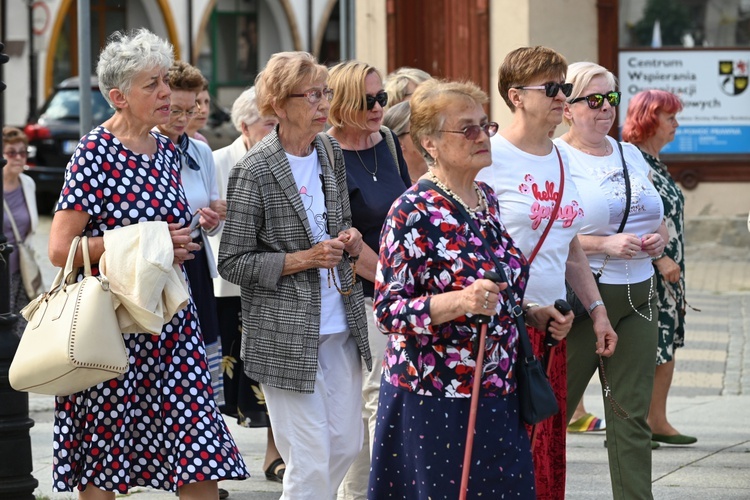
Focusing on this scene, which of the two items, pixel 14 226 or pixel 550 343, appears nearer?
pixel 550 343

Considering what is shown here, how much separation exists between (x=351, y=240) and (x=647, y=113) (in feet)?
9.22

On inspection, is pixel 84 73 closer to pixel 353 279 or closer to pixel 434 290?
pixel 353 279

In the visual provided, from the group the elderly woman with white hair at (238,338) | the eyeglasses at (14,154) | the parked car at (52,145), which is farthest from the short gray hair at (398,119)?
the parked car at (52,145)

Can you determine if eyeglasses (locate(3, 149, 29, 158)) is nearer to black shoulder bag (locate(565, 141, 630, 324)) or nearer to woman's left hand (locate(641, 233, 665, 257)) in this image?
black shoulder bag (locate(565, 141, 630, 324))

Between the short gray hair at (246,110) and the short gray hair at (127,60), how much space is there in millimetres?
1861

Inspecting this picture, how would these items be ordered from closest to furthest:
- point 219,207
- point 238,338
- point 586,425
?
point 219,207
point 238,338
point 586,425

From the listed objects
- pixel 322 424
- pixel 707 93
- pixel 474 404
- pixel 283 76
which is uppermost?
pixel 707 93

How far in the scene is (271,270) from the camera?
4.94 metres

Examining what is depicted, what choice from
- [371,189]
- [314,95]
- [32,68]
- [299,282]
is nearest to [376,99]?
[371,189]

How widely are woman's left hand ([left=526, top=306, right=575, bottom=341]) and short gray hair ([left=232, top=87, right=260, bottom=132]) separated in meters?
2.90

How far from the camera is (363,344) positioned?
516cm

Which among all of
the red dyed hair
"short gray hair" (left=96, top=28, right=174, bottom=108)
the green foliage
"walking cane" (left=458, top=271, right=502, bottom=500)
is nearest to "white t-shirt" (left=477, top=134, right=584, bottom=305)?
"walking cane" (left=458, top=271, right=502, bottom=500)

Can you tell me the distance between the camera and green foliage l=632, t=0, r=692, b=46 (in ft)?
47.8

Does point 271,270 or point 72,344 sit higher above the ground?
point 271,270
